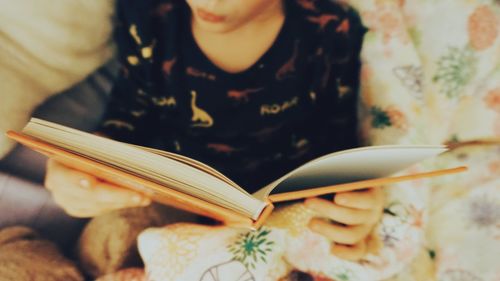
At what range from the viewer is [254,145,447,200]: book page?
40 cm

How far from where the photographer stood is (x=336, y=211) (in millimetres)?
536

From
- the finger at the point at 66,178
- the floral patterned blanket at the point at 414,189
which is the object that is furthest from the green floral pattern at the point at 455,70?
the finger at the point at 66,178

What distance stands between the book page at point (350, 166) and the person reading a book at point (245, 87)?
98 mm

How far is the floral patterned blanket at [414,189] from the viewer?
0.61 m

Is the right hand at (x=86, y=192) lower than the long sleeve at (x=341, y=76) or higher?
lower

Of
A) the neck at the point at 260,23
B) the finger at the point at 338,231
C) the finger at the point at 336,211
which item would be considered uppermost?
the neck at the point at 260,23

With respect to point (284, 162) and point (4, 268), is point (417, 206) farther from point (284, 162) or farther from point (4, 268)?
point (4, 268)

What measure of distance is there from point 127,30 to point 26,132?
0.31 meters

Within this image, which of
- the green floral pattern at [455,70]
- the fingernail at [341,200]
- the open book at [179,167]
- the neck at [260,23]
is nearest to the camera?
the open book at [179,167]

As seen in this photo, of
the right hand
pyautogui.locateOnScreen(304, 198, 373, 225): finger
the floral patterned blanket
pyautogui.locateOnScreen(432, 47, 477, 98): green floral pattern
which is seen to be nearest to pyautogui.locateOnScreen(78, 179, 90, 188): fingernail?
the right hand

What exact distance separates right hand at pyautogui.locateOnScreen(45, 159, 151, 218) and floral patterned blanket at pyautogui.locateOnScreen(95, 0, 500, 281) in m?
0.10

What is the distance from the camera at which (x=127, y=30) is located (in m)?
0.67

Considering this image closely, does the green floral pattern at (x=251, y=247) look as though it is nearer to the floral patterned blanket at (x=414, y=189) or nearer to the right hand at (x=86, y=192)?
the floral patterned blanket at (x=414, y=189)

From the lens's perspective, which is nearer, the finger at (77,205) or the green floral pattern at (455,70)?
the finger at (77,205)
